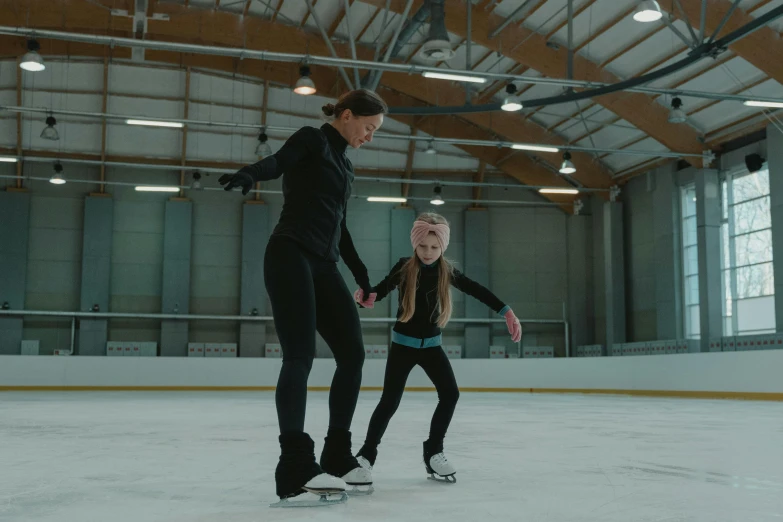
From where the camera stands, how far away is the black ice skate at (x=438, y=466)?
3.60 m

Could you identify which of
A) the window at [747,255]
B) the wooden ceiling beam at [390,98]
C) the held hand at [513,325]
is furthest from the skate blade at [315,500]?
the wooden ceiling beam at [390,98]

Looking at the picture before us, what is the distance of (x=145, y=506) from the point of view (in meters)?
2.93

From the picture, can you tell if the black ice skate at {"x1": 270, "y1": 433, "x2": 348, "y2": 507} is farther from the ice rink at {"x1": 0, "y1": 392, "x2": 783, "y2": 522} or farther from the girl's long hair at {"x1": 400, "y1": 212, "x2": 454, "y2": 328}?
the girl's long hair at {"x1": 400, "y1": 212, "x2": 454, "y2": 328}

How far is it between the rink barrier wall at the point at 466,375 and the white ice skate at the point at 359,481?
43.9 ft

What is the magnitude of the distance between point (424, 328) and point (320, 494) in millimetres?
1180

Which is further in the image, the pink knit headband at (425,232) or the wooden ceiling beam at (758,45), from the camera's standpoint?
the wooden ceiling beam at (758,45)

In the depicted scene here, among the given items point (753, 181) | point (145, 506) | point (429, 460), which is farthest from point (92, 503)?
point (753, 181)

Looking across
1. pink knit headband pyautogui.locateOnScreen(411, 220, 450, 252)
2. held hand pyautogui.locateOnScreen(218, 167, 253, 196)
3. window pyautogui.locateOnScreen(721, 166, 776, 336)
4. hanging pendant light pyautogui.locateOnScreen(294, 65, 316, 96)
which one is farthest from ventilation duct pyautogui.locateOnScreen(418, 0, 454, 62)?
held hand pyautogui.locateOnScreen(218, 167, 253, 196)

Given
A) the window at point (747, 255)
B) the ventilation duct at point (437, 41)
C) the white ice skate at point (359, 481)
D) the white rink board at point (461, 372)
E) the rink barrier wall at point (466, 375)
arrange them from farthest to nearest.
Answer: the window at point (747, 255)
the white rink board at point (461, 372)
the rink barrier wall at point (466, 375)
the ventilation duct at point (437, 41)
the white ice skate at point (359, 481)

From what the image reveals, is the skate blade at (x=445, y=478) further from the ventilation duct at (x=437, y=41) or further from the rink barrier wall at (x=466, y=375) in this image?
the ventilation duct at (x=437, y=41)

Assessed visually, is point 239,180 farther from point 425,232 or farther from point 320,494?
point 425,232

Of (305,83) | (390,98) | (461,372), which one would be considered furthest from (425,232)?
(390,98)

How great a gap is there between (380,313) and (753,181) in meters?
12.4

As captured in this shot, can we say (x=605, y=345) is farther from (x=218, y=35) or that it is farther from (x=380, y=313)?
(x=218, y=35)
